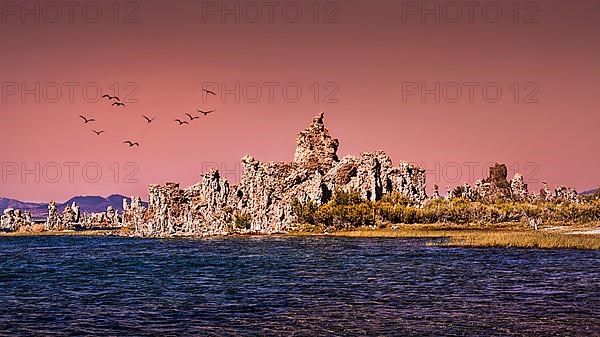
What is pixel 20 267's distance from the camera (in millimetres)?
87688

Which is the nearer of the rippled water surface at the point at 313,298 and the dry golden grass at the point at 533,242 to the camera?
the rippled water surface at the point at 313,298

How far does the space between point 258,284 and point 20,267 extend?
4195 cm

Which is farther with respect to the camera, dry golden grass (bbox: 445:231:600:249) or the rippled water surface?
dry golden grass (bbox: 445:231:600:249)

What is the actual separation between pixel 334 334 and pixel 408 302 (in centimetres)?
1309

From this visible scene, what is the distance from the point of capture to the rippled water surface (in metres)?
38.3

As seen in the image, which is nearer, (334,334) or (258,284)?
(334,334)

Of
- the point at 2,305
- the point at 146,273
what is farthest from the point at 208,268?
the point at 2,305

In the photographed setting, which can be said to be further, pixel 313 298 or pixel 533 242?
pixel 533 242

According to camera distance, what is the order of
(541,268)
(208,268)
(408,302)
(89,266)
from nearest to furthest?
(408,302)
(541,268)
(208,268)
(89,266)

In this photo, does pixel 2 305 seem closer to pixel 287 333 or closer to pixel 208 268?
pixel 287 333

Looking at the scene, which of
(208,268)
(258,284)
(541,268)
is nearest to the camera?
(258,284)

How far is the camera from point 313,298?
51.2 m

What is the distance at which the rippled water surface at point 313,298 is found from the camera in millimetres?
38344

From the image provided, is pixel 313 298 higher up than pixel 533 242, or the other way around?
pixel 533 242
